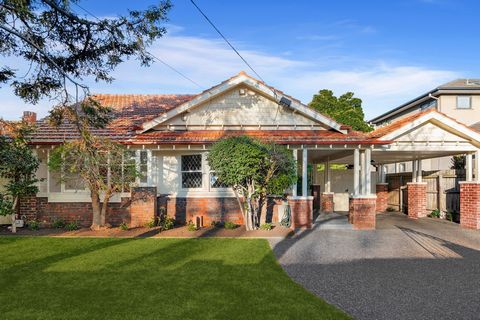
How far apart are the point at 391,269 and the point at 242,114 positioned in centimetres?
833

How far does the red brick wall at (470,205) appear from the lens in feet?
48.6

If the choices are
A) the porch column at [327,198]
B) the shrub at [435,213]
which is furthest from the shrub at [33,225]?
the shrub at [435,213]

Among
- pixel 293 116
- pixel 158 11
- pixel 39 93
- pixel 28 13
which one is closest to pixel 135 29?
pixel 158 11

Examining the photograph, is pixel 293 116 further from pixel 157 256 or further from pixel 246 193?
pixel 157 256

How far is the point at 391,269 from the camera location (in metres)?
8.97

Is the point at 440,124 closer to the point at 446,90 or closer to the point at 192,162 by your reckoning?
the point at 192,162

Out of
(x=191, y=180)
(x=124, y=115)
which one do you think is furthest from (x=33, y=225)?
(x=124, y=115)

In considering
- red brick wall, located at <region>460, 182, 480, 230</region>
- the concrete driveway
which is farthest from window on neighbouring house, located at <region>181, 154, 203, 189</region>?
red brick wall, located at <region>460, 182, 480, 230</region>

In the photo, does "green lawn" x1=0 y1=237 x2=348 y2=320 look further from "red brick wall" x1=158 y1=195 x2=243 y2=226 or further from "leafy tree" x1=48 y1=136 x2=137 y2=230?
"red brick wall" x1=158 y1=195 x2=243 y2=226

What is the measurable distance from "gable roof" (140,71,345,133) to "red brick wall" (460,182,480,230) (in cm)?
474

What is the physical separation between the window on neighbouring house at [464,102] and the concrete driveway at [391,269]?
62.2 feet

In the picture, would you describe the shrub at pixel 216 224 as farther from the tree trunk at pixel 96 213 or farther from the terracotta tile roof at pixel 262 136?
the tree trunk at pixel 96 213

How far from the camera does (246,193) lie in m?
13.5

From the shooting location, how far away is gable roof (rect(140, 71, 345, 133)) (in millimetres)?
15016
